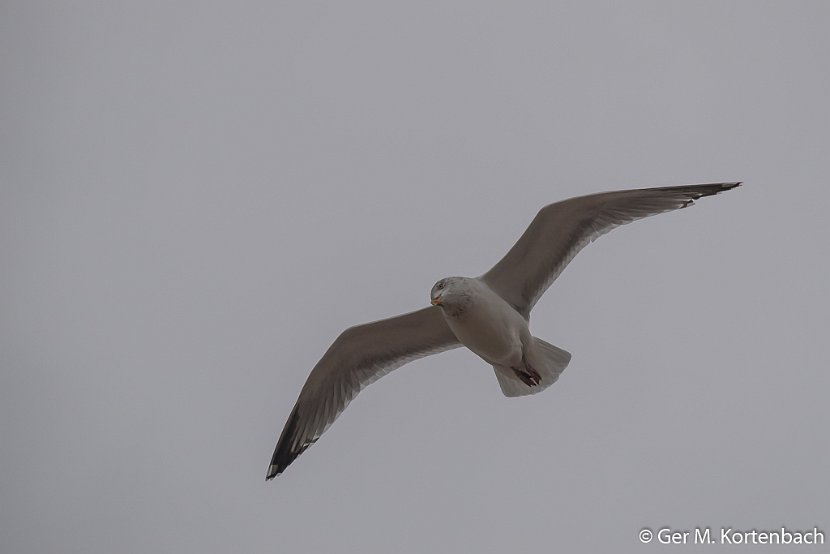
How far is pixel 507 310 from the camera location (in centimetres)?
987

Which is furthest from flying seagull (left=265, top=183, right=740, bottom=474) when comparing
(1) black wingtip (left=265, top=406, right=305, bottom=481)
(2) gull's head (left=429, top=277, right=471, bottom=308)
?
(1) black wingtip (left=265, top=406, right=305, bottom=481)

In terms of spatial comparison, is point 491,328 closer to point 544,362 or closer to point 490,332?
point 490,332

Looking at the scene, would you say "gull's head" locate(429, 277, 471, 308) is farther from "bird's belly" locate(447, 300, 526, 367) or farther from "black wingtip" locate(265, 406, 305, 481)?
"black wingtip" locate(265, 406, 305, 481)

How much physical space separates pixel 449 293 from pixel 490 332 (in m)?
0.45

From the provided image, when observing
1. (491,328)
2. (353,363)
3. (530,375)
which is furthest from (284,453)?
(491,328)

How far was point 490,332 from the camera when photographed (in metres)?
9.67

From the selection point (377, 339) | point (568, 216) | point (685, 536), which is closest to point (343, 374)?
point (377, 339)

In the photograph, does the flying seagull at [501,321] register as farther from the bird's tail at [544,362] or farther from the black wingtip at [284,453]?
the black wingtip at [284,453]

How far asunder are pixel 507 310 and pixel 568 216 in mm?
918

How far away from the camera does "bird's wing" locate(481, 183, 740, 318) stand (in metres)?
9.85

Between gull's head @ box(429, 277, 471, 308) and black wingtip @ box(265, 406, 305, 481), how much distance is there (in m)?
2.25

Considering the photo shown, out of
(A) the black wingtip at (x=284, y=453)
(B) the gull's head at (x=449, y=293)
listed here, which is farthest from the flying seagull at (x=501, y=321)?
(A) the black wingtip at (x=284, y=453)

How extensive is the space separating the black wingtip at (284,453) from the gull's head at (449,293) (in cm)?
225

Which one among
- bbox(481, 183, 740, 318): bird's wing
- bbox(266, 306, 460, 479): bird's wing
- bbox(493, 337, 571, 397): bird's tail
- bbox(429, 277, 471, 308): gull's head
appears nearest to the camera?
bbox(429, 277, 471, 308): gull's head
